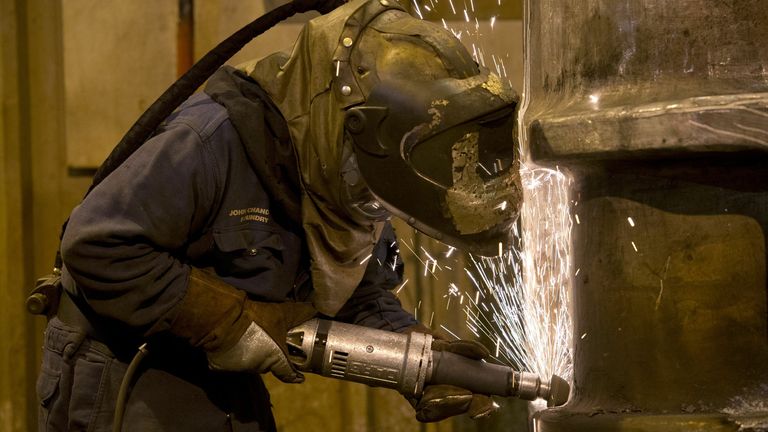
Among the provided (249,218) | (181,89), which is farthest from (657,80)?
(181,89)

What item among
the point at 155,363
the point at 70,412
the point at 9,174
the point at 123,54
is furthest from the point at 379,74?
the point at 9,174

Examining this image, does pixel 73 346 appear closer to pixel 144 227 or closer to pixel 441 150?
pixel 144 227

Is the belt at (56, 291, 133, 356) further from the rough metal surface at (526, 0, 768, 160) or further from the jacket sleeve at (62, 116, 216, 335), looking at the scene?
the rough metal surface at (526, 0, 768, 160)

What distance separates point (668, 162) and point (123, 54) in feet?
11.6

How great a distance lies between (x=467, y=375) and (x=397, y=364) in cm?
19

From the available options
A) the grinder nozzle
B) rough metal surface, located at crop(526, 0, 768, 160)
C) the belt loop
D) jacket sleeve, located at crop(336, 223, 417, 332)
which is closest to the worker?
the belt loop

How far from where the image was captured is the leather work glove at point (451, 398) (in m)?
2.74

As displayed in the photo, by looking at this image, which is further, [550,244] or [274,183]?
[550,244]

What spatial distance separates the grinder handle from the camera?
273 cm

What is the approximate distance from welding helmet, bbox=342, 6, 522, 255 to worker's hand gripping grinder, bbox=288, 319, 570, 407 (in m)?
0.32

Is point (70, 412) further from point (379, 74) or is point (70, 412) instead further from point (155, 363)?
point (379, 74)

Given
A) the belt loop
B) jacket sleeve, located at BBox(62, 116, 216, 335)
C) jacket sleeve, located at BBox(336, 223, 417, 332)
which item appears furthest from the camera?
jacket sleeve, located at BBox(336, 223, 417, 332)

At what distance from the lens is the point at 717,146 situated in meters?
1.67

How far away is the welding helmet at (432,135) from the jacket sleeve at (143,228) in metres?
0.40
